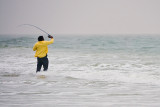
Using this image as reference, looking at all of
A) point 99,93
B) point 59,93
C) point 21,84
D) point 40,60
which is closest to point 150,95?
point 99,93

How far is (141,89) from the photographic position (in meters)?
6.05

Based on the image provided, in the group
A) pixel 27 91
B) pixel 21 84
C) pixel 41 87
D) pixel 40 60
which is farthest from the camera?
pixel 40 60

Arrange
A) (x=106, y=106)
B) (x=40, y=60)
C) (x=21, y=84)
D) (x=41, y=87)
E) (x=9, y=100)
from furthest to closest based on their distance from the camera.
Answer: (x=40, y=60) < (x=21, y=84) < (x=41, y=87) < (x=9, y=100) < (x=106, y=106)

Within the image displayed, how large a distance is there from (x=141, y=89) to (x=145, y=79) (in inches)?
60.9

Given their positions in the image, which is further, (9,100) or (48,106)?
(9,100)

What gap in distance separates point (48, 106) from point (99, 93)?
4.56 feet

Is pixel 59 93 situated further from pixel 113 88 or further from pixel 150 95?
pixel 150 95

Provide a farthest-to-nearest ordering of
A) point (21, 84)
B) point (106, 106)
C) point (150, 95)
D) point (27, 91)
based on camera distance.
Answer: point (21, 84) < point (27, 91) < point (150, 95) < point (106, 106)

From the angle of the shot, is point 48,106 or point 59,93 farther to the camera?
point 59,93

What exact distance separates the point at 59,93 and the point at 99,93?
2.64ft

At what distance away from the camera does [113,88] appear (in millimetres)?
6203

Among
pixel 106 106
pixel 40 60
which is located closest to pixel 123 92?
pixel 106 106

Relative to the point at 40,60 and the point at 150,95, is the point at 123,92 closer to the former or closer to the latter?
the point at 150,95

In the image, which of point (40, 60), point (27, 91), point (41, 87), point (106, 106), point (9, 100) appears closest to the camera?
point (106, 106)
